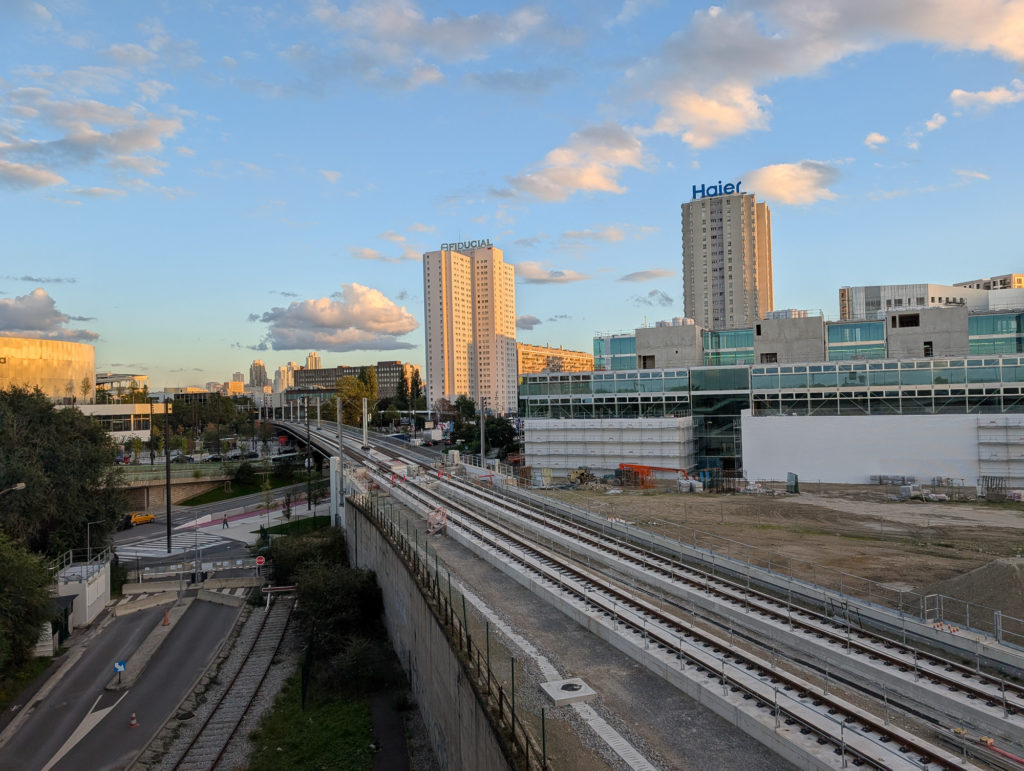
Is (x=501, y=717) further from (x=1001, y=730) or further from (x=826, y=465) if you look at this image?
(x=826, y=465)

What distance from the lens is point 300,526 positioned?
169ft

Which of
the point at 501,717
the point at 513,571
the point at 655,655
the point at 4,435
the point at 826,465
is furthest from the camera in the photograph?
the point at 826,465

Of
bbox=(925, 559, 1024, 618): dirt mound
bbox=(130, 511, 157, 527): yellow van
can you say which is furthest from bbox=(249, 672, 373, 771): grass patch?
bbox=(130, 511, 157, 527): yellow van

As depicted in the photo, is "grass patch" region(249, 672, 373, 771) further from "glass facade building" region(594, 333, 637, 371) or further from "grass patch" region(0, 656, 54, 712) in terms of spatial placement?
"glass facade building" region(594, 333, 637, 371)

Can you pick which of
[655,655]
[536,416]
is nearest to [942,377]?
[536,416]

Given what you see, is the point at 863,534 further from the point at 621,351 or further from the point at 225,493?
the point at 225,493

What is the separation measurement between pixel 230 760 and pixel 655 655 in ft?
46.0

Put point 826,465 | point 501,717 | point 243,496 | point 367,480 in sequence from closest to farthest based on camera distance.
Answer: point 501,717, point 367,480, point 826,465, point 243,496

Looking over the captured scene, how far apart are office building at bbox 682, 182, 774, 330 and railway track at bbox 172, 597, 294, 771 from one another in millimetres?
121737

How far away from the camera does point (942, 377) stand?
48.5 meters

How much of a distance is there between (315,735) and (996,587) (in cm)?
1949

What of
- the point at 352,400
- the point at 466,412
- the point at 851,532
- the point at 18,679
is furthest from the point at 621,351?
the point at 352,400

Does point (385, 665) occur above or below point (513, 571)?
below

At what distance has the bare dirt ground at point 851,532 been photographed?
20.6 meters
